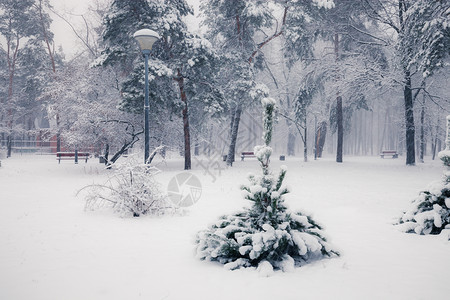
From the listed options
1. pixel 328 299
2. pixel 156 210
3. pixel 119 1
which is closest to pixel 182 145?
pixel 119 1

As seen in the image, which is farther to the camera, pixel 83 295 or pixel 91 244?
pixel 91 244

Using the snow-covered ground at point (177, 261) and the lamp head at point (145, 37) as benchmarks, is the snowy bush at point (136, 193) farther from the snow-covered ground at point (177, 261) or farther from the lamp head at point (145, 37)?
the lamp head at point (145, 37)

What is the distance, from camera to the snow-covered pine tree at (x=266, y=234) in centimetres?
390

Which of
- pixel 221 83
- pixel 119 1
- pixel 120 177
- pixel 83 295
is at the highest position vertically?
pixel 119 1

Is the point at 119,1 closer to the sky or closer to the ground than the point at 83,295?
closer to the sky

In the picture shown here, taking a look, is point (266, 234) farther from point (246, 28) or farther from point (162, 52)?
point (246, 28)

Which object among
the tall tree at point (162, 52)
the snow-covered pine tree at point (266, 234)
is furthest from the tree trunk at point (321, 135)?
the snow-covered pine tree at point (266, 234)

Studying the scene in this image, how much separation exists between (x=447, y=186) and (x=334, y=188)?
5.79 meters

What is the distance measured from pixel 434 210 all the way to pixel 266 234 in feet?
11.3

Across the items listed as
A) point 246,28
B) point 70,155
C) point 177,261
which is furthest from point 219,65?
point 177,261

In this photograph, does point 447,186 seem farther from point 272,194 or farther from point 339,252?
point 272,194

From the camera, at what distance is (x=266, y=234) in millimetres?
3887

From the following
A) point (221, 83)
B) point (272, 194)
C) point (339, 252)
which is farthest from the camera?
point (221, 83)

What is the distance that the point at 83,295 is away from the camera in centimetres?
331
